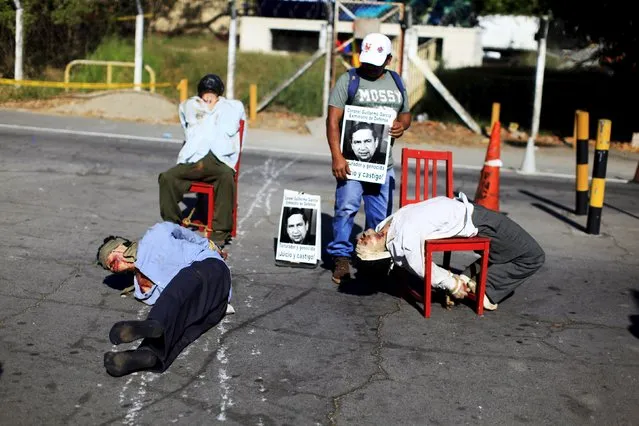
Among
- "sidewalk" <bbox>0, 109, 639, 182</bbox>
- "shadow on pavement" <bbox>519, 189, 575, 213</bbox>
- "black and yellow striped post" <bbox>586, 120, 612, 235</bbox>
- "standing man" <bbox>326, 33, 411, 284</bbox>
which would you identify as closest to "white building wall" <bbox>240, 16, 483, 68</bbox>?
"sidewalk" <bbox>0, 109, 639, 182</bbox>

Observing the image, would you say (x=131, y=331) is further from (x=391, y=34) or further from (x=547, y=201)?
(x=391, y=34)

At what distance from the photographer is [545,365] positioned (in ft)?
20.0

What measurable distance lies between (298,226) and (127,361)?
307cm

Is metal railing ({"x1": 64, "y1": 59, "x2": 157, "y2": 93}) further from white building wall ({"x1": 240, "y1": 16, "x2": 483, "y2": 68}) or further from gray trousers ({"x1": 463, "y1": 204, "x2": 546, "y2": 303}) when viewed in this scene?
gray trousers ({"x1": 463, "y1": 204, "x2": 546, "y2": 303})

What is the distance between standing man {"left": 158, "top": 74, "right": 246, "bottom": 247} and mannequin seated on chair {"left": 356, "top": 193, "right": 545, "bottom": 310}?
232 centimetres

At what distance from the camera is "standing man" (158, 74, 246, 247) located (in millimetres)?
8898

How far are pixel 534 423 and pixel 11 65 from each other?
1818 cm

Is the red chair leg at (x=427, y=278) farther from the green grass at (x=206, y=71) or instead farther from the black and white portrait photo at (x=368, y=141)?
the green grass at (x=206, y=71)

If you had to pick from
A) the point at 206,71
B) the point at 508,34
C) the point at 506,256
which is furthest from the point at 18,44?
the point at 508,34

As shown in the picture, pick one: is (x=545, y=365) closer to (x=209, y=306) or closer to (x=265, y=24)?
(x=209, y=306)

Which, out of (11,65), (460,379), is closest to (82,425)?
(460,379)

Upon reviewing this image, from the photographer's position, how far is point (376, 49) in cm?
761

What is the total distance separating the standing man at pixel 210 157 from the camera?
350 inches

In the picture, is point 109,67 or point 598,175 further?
point 109,67
